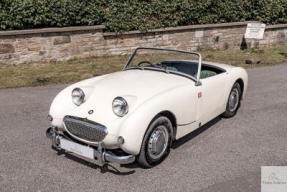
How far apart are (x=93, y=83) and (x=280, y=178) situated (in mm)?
3067

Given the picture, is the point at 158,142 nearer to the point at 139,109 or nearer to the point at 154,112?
the point at 154,112

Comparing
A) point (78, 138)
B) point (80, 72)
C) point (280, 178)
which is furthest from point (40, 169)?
point (80, 72)

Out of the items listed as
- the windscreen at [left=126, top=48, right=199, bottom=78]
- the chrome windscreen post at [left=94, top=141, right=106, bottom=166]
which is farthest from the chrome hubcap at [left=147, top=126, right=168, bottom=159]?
the windscreen at [left=126, top=48, right=199, bottom=78]

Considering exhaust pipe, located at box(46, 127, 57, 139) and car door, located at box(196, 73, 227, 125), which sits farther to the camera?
car door, located at box(196, 73, 227, 125)

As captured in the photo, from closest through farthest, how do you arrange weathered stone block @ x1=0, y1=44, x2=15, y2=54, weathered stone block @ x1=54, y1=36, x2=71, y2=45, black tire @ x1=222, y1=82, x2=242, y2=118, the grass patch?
black tire @ x1=222, y1=82, x2=242, y2=118 → the grass patch → weathered stone block @ x1=0, y1=44, x2=15, y2=54 → weathered stone block @ x1=54, y1=36, x2=71, y2=45

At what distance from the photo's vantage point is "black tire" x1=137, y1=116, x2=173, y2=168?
3.81 metres

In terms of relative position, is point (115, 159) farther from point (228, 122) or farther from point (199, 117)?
point (228, 122)

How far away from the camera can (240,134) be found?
17.0 ft

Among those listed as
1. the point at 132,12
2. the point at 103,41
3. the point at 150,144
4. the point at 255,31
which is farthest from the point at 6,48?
the point at 255,31

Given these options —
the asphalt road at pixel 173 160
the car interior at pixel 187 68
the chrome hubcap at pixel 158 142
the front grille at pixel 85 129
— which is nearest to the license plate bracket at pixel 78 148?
the front grille at pixel 85 129

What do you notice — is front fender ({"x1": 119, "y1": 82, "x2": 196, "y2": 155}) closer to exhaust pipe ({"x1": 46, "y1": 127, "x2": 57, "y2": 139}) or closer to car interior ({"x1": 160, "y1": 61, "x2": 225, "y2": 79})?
car interior ({"x1": 160, "y1": 61, "x2": 225, "y2": 79})

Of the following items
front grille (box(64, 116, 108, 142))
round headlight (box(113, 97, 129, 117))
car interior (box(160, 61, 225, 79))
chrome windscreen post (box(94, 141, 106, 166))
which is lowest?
chrome windscreen post (box(94, 141, 106, 166))

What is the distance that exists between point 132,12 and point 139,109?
28.4 feet

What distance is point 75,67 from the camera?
9875mm
